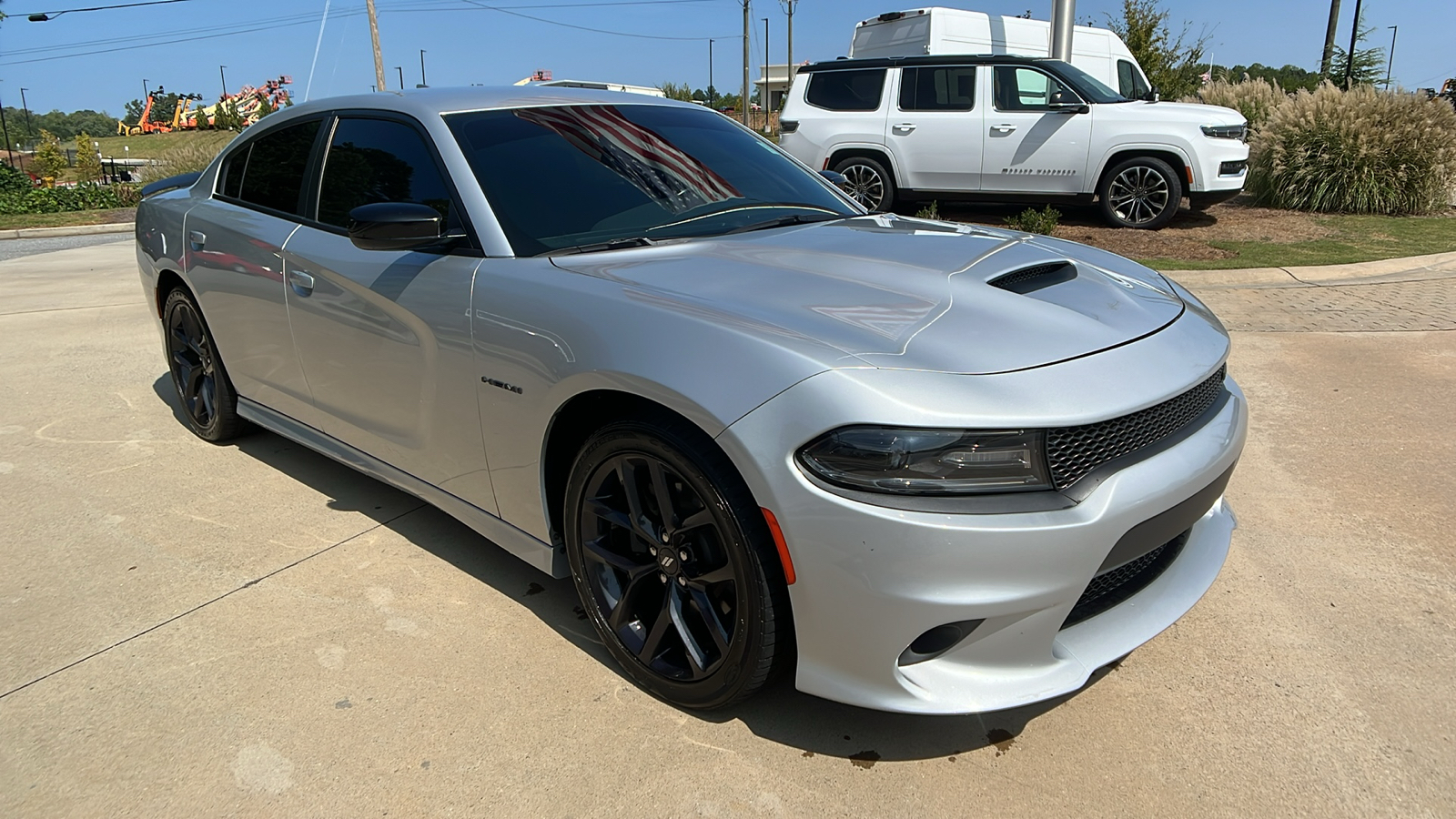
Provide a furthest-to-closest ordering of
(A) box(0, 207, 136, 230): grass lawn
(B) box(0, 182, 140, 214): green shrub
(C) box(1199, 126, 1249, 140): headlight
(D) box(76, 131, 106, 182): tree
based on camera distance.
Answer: (D) box(76, 131, 106, 182): tree < (B) box(0, 182, 140, 214): green shrub < (A) box(0, 207, 136, 230): grass lawn < (C) box(1199, 126, 1249, 140): headlight

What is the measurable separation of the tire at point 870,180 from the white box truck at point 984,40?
3145 millimetres

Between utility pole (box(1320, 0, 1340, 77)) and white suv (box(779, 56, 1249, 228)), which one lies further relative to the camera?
utility pole (box(1320, 0, 1340, 77))

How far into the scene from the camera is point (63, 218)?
17000 mm

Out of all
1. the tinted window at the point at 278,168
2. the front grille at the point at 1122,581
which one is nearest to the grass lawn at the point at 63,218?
the tinted window at the point at 278,168

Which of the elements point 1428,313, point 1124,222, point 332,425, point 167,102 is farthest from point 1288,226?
point 167,102

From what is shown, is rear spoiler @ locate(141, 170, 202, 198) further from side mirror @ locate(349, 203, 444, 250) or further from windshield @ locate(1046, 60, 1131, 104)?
→ windshield @ locate(1046, 60, 1131, 104)

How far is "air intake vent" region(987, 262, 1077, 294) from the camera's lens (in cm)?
260

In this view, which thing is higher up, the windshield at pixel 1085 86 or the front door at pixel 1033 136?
the windshield at pixel 1085 86

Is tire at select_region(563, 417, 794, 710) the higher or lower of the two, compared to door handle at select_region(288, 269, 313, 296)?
lower

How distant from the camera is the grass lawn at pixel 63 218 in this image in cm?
1611

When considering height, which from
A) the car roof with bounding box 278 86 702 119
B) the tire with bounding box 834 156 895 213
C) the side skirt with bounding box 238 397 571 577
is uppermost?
the car roof with bounding box 278 86 702 119

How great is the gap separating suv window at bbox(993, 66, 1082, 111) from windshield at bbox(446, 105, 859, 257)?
8.09 m

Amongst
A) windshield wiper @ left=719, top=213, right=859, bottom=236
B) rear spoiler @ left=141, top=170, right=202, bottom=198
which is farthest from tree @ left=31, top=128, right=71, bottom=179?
windshield wiper @ left=719, top=213, right=859, bottom=236

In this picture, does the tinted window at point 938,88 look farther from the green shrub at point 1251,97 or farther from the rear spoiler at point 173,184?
the rear spoiler at point 173,184
